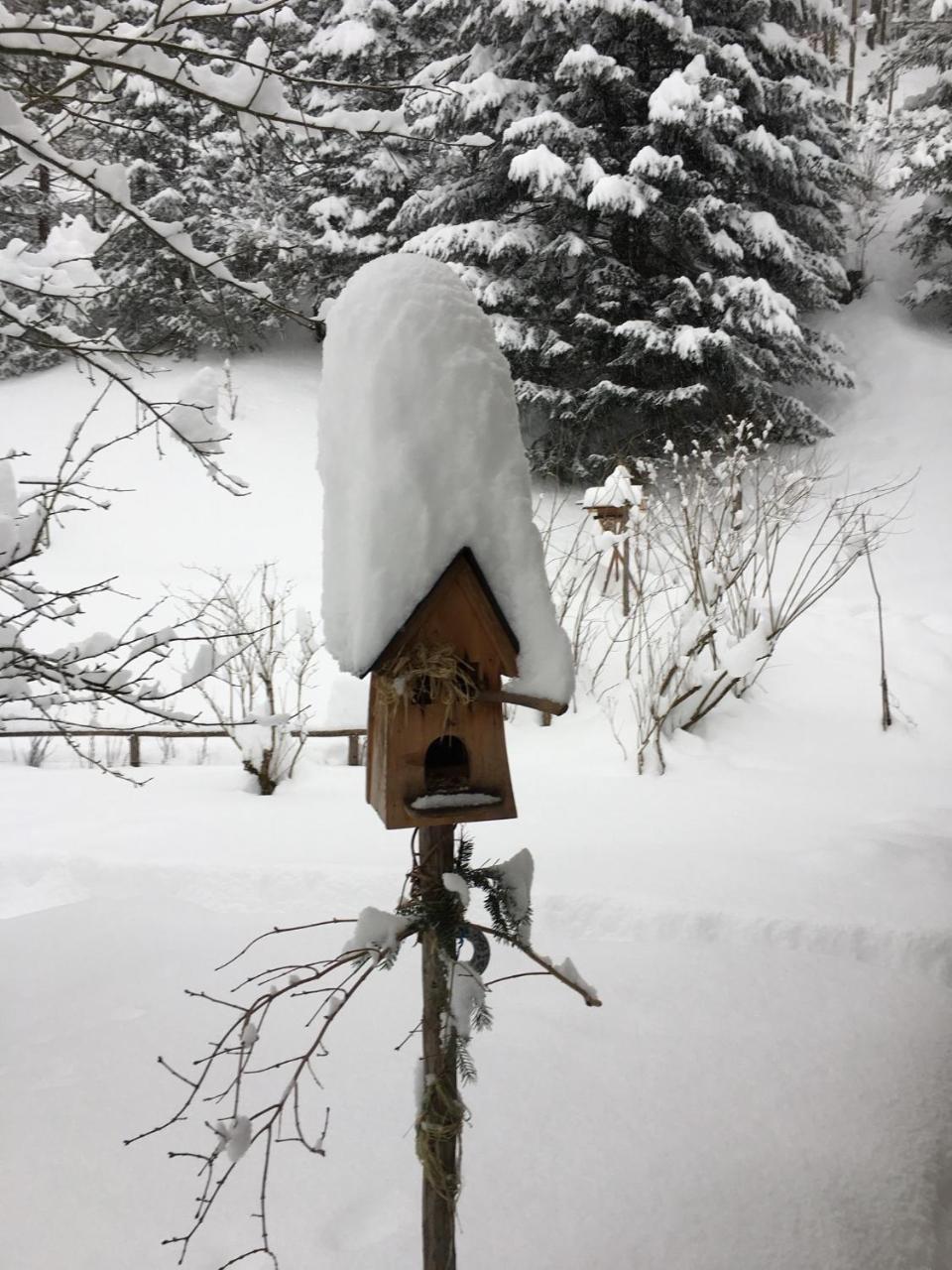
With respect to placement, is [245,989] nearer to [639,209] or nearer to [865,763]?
[865,763]

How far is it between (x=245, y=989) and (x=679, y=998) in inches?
46.6

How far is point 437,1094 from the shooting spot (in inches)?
45.3

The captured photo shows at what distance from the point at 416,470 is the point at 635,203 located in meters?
7.35

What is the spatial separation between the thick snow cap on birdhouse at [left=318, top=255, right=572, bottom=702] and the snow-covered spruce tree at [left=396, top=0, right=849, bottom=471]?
6.90 meters

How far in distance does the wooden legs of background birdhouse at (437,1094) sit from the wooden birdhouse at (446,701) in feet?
0.25

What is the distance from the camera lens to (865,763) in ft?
13.0

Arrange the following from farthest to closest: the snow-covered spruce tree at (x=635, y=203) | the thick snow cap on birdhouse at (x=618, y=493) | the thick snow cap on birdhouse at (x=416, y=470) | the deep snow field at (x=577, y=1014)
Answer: the snow-covered spruce tree at (x=635, y=203) < the thick snow cap on birdhouse at (x=618, y=493) < the deep snow field at (x=577, y=1014) < the thick snow cap on birdhouse at (x=416, y=470)

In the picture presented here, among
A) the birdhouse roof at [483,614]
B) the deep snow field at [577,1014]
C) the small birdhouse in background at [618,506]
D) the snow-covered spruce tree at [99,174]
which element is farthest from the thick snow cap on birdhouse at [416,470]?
the small birdhouse in background at [618,506]

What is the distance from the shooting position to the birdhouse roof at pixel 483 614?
104 cm

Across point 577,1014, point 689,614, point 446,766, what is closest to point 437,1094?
point 446,766

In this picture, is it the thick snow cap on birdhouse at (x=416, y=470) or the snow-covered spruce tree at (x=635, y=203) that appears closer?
the thick snow cap on birdhouse at (x=416, y=470)

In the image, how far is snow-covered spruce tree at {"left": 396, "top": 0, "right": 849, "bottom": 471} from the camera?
7371 millimetres

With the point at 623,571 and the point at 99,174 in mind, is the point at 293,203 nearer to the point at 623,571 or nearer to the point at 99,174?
the point at 623,571

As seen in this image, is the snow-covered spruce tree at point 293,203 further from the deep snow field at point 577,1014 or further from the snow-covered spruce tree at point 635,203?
the deep snow field at point 577,1014
